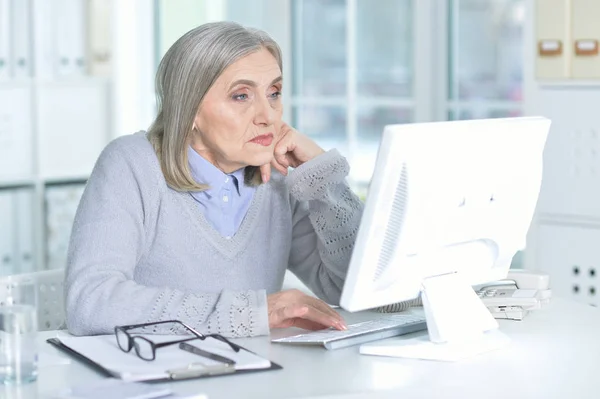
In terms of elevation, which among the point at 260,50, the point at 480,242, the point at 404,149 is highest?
the point at 260,50

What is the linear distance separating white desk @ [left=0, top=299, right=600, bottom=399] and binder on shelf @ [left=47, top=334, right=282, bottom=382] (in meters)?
0.02

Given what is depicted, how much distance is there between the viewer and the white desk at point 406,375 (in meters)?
1.61

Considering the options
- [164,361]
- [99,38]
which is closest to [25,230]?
[99,38]

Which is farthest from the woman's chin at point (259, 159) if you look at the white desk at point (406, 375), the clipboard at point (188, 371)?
the clipboard at point (188, 371)

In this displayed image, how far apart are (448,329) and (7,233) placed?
9.92ft

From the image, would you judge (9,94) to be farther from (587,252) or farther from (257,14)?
(587,252)

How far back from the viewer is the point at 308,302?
2012 millimetres

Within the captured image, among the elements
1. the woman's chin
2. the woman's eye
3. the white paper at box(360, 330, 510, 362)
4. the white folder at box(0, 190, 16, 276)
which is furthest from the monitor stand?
the white folder at box(0, 190, 16, 276)

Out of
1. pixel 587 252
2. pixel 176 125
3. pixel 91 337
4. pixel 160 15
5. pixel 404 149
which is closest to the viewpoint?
pixel 404 149

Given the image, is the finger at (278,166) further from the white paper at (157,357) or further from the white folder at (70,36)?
the white folder at (70,36)

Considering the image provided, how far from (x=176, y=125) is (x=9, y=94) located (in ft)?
7.91

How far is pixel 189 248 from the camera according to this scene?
218 centimetres

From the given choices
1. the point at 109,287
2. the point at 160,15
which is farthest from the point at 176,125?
the point at 160,15

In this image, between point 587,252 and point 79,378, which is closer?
point 79,378
